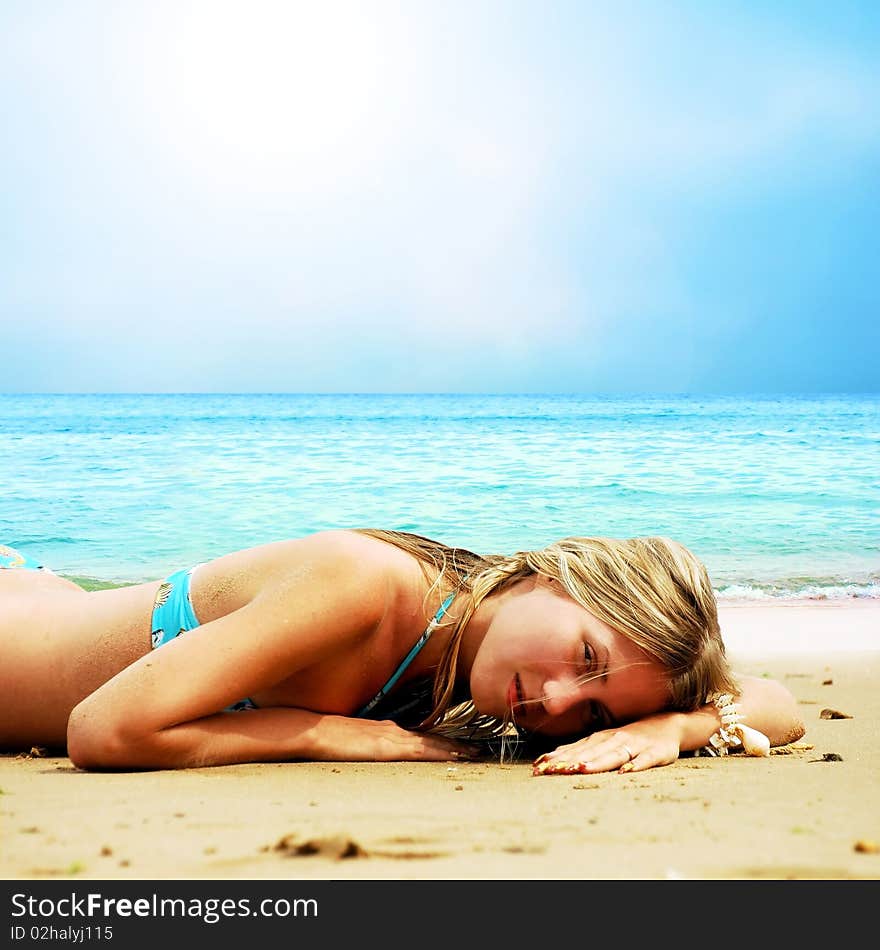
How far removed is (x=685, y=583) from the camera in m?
3.03

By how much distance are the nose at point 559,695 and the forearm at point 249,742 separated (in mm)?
522

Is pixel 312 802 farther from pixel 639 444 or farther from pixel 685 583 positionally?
pixel 639 444

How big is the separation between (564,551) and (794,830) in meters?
1.18

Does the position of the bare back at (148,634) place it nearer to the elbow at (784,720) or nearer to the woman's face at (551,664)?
the woman's face at (551,664)

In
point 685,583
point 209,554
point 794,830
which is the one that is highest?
point 685,583

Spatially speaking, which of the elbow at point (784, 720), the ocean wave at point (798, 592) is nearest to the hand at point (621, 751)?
the elbow at point (784, 720)

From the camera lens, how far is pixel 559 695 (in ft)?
9.34

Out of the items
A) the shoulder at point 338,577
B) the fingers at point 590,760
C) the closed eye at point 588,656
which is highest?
the shoulder at point 338,577

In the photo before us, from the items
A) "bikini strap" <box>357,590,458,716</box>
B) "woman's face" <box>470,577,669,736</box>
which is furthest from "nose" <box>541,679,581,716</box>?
"bikini strap" <box>357,590,458,716</box>

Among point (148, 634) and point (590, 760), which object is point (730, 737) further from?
point (148, 634)

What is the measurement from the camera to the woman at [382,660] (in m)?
2.86

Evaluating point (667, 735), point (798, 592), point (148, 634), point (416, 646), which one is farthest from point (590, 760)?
point (798, 592)

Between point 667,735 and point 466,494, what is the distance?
13125 millimetres
